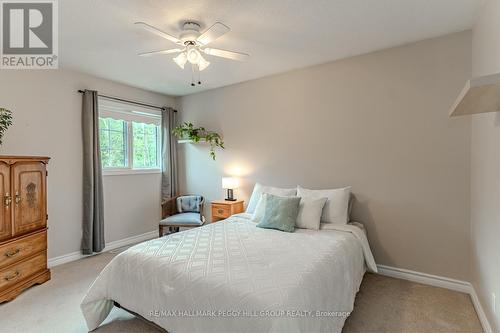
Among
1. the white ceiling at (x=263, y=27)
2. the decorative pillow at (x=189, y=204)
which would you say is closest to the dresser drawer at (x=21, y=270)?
the decorative pillow at (x=189, y=204)

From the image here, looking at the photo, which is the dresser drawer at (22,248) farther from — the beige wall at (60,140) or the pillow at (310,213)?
the pillow at (310,213)

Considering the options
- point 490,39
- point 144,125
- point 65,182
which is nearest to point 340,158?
point 490,39

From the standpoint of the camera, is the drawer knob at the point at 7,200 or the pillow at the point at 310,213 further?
the pillow at the point at 310,213

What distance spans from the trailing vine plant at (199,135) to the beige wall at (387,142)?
Answer: 0.70 metres

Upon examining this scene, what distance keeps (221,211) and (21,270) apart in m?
2.28

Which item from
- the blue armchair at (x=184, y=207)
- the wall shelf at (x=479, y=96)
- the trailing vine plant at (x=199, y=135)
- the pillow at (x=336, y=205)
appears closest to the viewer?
the wall shelf at (x=479, y=96)

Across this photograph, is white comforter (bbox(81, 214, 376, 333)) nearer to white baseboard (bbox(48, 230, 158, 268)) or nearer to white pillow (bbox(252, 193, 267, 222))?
white pillow (bbox(252, 193, 267, 222))

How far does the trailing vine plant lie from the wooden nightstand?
0.95m

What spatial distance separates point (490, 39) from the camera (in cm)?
196

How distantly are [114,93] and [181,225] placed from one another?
2.26 m

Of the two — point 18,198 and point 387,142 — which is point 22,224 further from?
point 387,142

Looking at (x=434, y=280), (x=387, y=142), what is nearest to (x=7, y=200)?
(x=387, y=142)

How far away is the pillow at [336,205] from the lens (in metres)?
2.90

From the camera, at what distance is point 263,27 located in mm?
2451
